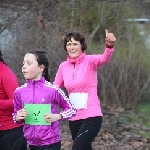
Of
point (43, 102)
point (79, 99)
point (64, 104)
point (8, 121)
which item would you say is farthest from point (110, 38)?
point (8, 121)

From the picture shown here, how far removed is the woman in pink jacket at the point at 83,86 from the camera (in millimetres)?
5238

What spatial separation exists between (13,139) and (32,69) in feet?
2.77

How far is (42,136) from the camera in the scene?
4.56 metres

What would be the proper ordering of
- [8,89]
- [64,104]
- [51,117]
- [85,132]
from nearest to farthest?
[51,117] → [64,104] → [8,89] → [85,132]

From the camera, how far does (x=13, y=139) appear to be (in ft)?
16.5

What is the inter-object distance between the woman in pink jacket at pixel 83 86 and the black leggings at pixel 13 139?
556 mm

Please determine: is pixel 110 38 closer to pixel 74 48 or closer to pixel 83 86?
pixel 74 48

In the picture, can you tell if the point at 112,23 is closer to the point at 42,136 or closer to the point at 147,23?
the point at 147,23

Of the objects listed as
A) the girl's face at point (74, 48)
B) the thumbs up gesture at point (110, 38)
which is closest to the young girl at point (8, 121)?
the girl's face at point (74, 48)

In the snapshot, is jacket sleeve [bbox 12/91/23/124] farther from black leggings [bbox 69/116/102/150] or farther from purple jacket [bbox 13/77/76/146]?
black leggings [bbox 69/116/102/150]

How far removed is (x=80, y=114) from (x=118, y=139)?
3043 millimetres

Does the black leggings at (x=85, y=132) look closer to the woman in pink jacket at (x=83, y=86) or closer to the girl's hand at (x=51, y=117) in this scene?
the woman in pink jacket at (x=83, y=86)

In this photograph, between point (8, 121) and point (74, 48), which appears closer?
point (8, 121)

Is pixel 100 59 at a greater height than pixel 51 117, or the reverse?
pixel 100 59
